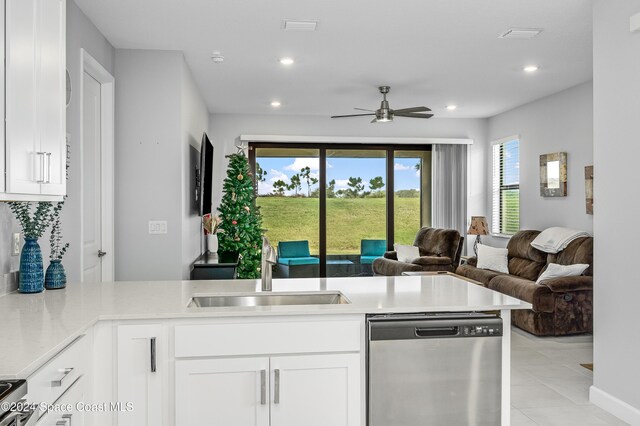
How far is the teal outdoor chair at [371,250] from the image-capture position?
8.10 metres

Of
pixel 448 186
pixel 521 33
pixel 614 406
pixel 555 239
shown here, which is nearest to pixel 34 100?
pixel 521 33

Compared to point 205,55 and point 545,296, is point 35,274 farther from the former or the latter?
point 545,296

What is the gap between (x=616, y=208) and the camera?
3.14 m

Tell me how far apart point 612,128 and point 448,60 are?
2.04m

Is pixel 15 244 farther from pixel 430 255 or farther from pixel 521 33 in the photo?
pixel 430 255

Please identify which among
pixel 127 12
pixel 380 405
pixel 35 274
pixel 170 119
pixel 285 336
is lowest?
pixel 380 405

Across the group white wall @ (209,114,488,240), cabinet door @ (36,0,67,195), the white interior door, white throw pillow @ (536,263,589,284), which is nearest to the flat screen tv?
the white interior door

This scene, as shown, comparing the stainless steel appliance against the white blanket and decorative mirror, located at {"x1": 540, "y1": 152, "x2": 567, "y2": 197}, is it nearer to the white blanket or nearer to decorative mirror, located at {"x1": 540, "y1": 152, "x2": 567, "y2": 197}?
the white blanket

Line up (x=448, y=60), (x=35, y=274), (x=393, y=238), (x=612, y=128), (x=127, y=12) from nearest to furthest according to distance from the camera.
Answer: (x=35, y=274)
(x=612, y=128)
(x=127, y=12)
(x=448, y=60)
(x=393, y=238)

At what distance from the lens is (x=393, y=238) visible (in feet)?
26.7

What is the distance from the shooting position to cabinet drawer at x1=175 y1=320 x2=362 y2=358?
2131 mm

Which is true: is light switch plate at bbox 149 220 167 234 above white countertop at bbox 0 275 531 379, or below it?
above

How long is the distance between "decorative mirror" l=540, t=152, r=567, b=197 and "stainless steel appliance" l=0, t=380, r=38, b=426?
6161 millimetres

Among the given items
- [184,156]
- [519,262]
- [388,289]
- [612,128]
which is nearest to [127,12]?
[184,156]
